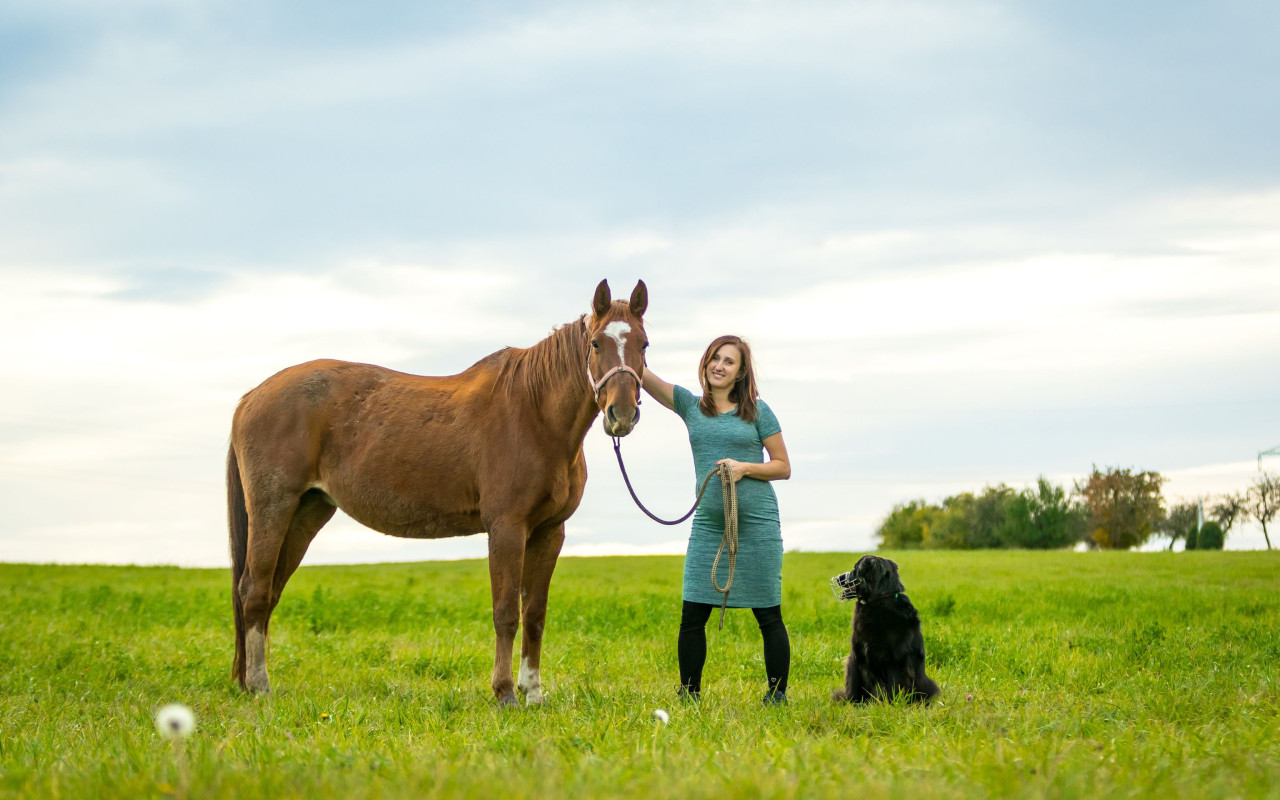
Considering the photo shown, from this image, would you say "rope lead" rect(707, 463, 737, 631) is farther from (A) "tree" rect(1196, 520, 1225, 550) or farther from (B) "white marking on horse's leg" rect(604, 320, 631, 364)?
(A) "tree" rect(1196, 520, 1225, 550)

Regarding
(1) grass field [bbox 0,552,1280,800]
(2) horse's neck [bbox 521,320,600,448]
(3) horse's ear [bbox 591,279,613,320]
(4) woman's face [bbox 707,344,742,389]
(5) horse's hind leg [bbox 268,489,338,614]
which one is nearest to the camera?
(1) grass field [bbox 0,552,1280,800]

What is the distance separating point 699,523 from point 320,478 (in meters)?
3.44

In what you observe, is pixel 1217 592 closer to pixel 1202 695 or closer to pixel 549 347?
pixel 1202 695

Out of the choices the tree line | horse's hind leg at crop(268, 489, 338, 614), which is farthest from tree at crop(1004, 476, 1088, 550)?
horse's hind leg at crop(268, 489, 338, 614)

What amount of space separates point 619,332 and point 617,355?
16cm

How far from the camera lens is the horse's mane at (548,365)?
684cm

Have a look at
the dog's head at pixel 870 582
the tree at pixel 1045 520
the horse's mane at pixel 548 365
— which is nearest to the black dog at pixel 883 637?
the dog's head at pixel 870 582

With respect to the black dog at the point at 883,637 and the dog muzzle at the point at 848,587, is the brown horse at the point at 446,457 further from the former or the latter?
the black dog at the point at 883,637

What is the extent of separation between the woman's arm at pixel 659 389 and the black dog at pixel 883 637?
1615 millimetres

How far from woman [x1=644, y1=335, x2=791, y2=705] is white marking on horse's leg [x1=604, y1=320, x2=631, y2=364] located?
1.79 ft

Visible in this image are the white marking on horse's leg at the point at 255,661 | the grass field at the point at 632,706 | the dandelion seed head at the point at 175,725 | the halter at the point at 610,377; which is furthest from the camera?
the white marking on horse's leg at the point at 255,661

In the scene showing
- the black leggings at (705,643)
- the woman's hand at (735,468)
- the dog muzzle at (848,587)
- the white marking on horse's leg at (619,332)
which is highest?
the white marking on horse's leg at (619,332)

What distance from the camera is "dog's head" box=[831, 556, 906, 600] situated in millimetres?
6184

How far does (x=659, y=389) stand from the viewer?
6754mm
